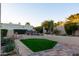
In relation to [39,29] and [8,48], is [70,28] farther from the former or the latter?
[8,48]

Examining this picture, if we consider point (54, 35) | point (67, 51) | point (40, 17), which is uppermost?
point (40, 17)

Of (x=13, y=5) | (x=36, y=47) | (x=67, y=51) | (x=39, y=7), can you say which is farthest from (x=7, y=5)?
(x=67, y=51)

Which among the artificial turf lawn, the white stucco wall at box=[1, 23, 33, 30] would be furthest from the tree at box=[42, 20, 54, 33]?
the white stucco wall at box=[1, 23, 33, 30]

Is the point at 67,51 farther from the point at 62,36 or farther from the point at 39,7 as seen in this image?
the point at 39,7

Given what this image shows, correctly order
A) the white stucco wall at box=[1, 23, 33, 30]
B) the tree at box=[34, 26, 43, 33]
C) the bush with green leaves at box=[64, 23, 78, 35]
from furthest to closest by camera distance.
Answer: the bush with green leaves at box=[64, 23, 78, 35], the tree at box=[34, 26, 43, 33], the white stucco wall at box=[1, 23, 33, 30]

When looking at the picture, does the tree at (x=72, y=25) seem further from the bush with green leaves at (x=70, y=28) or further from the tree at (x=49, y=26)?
the tree at (x=49, y=26)

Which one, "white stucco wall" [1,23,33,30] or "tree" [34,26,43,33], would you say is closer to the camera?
"white stucco wall" [1,23,33,30]

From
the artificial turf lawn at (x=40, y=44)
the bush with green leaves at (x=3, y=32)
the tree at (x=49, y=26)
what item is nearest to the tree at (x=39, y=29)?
the tree at (x=49, y=26)

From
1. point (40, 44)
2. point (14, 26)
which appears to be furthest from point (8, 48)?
point (40, 44)

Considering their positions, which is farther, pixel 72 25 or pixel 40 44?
pixel 72 25

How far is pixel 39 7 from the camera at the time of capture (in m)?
8.58

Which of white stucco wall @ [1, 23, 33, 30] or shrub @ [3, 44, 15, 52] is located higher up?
white stucco wall @ [1, 23, 33, 30]

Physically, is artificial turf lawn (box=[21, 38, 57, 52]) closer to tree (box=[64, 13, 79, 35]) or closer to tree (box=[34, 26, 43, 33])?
tree (box=[34, 26, 43, 33])

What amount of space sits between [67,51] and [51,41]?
2.15 ft
